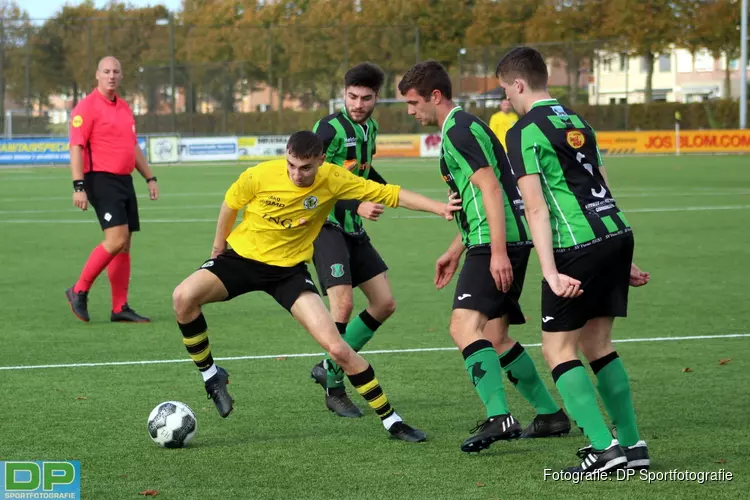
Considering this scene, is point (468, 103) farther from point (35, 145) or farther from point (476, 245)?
point (476, 245)

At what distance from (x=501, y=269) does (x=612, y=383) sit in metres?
0.77

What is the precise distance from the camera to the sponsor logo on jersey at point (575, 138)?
17.9 feet

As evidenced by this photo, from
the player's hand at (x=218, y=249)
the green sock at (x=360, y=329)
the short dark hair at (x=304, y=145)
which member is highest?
the short dark hair at (x=304, y=145)

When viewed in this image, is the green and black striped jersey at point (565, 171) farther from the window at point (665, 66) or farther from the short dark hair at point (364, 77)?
the window at point (665, 66)

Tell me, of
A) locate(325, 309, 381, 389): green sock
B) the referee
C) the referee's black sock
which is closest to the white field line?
locate(325, 309, 381, 389): green sock

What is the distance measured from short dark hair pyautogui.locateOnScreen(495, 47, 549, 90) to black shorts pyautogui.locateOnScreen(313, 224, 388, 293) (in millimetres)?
1979

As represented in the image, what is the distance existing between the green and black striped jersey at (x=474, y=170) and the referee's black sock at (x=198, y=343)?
5.27 ft

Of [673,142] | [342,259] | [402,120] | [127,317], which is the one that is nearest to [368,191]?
[342,259]

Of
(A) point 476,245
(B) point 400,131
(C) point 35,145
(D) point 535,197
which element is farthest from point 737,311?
(B) point 400,131

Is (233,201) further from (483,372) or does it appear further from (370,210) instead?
(483,372)

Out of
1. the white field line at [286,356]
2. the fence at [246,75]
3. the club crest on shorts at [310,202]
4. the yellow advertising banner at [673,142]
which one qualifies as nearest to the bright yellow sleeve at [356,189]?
the club crest on shorts at [310,202]

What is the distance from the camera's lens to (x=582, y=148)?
5.50 m

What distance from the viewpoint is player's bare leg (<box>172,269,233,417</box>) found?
260 inches

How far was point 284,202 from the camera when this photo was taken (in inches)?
257
